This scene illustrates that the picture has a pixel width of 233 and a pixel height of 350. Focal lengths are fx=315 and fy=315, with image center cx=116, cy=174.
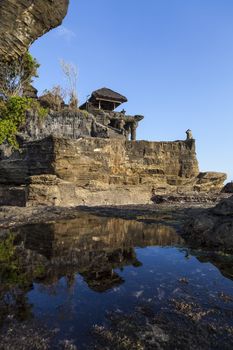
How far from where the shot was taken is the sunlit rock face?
5980 millimetres

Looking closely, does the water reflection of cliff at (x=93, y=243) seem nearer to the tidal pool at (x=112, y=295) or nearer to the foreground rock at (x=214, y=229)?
the tidal pool at (x=112, y=295)

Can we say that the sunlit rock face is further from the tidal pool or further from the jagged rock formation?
the jagged rock formation

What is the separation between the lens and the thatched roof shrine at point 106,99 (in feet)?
153

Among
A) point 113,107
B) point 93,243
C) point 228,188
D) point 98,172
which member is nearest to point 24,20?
point 93,243

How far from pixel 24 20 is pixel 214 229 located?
710 cm

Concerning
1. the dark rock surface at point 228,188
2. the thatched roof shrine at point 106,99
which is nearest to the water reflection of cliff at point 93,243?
the dark rock surface at point 228,188

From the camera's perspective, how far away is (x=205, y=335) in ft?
12.0

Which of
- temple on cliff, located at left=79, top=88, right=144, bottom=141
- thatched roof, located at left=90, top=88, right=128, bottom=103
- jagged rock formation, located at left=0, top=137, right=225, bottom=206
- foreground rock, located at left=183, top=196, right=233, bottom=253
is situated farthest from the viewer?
thatched roof, located at left=90, top=88, right=128, bottom=103

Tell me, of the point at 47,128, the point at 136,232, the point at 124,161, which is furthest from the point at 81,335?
the point at 47,128

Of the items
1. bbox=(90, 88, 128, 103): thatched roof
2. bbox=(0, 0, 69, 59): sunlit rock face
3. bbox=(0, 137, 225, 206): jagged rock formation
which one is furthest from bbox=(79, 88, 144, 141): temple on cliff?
bbox=(0, 0, 69, 59): sunlit rock face

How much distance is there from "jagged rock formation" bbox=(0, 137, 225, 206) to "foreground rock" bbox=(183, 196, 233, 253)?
357 inches

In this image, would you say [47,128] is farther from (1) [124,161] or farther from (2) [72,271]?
(2) [72,271]

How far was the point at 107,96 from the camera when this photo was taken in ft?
153

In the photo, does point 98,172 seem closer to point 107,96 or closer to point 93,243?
point 93,243
